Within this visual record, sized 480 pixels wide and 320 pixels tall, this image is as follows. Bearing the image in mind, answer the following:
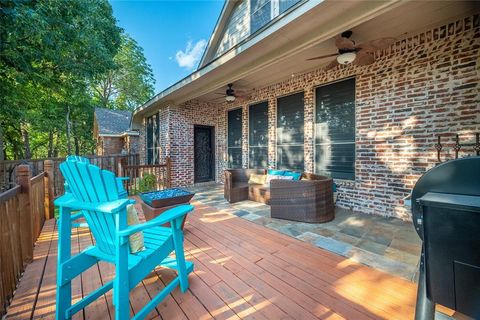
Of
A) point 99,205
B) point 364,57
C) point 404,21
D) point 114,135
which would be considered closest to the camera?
point 99,205

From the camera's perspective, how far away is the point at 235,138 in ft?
22.5

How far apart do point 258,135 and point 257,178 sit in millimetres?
1435

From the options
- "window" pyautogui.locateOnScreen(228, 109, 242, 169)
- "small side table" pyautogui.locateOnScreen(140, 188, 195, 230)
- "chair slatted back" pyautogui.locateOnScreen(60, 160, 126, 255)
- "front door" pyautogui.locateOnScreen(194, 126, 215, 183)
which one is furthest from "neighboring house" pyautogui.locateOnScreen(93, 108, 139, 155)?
"chair slatted back" pyautogui.locateOnScreen(60, 160, 126, 255)

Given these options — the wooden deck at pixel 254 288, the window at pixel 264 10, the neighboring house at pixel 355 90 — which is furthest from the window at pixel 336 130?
the window at pixel 264 10

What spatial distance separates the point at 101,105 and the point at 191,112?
609 inches

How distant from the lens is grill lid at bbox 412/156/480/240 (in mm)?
878

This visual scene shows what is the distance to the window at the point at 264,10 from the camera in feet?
17.7

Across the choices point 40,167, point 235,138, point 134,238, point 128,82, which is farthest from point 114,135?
point 134,238

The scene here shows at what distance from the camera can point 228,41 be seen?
24.1ft

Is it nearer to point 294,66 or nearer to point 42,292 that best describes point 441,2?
point 294,66

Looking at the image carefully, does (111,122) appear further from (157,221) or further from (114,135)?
(157,221)

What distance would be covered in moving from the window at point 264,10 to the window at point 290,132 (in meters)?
2.06

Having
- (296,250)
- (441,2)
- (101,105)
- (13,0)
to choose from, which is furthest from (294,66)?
(101,105)

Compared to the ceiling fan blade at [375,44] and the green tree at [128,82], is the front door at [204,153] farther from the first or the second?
the green tree at [128,82]
